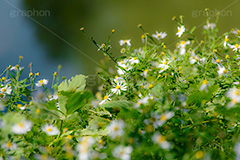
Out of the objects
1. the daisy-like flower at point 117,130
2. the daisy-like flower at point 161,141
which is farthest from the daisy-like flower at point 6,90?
the daisy-like flower at point 161,141

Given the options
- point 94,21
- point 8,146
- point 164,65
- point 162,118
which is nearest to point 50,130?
point 8,146

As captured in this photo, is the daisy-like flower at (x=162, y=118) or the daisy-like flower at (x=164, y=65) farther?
the daisy-like flower at (x=164, y=65)

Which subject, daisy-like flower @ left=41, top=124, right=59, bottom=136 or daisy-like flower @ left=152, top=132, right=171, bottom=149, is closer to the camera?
daisy-like flower @ left=152, top=132, right=171, bottom=149

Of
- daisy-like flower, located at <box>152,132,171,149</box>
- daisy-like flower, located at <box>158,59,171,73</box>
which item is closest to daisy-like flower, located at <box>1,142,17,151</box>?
daisy-like flower, located at <box>152,132,171,149</box>

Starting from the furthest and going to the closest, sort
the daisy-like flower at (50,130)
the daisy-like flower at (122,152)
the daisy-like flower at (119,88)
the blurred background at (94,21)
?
1. the blurred background at (94,21)
2. the daisy-like flower at (119,88)
3. the daisy-like flower at (50,130)
4. the daisy-like flower at (122,152)

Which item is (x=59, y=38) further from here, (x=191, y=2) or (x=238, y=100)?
(x=238, y=100)

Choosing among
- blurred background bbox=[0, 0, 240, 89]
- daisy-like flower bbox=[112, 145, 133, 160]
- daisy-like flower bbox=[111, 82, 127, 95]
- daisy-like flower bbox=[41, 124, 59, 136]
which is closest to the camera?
daisy-like flower bbox=[112, 145, 133, 160]

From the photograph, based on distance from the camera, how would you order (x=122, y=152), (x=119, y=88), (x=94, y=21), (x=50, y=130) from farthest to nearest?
1. (x=94, y=21)
2. (x=119, y=88)
3. (x=50, y=130)
4. (x=122, y=152)

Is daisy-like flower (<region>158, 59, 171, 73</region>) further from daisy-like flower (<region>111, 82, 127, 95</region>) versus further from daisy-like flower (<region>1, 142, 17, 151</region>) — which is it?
daisy-like flower (<region>1, 142, 17, 151</region>)

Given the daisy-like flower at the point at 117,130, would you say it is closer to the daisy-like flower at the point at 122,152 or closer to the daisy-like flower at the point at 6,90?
the daisy-like flower at the point at 122,152

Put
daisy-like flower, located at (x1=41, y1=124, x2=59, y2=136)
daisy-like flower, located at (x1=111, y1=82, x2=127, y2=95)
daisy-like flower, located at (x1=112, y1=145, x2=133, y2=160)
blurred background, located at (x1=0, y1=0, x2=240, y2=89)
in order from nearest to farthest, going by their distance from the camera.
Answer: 1. daisy-like flower, located at (x1=112, y1=145, x2=133, y2=160)
2. daisy-like flower, located at (x1=41, y1=124, x2=59, y2=136)
3. daisy-like flower, located at (x1=111, y1=82, x2=127, y2=95)
4. blurred background, located at (x1=0, y1=0, x2=240, y2=89)

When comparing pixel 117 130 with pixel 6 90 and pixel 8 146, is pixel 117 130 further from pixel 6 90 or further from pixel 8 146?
pixel 6 90

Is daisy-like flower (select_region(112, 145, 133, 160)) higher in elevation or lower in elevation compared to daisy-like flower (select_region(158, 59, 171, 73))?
lower
